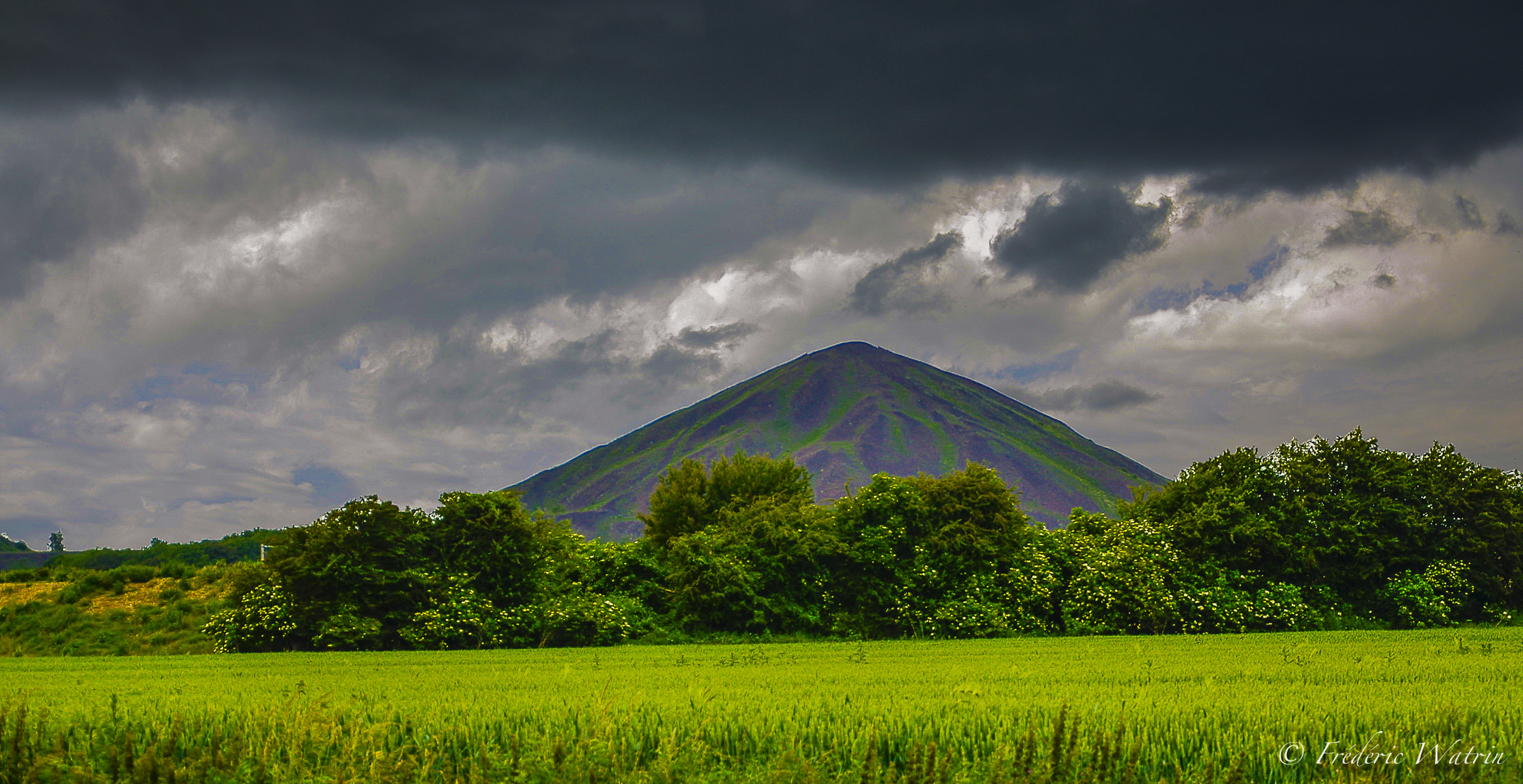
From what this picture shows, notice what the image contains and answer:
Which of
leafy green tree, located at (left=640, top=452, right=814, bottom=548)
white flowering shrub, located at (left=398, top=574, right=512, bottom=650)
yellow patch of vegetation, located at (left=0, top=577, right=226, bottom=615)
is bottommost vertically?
white flowering shrub, located at (left=398, top=574, right=512, bottom=650)

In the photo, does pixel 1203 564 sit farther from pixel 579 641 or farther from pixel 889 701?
pixel 889 701

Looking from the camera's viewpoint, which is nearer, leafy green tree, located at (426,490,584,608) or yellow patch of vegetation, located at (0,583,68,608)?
leafy green tree, located at (426,490,584,608)

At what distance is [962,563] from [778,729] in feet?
67.5

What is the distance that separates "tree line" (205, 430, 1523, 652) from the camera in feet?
77.2

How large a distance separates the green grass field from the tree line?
1331 cm

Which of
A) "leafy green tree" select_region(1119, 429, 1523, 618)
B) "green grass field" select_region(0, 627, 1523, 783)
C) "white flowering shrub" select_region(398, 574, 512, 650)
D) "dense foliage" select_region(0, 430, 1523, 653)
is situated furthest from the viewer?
"leafy green tree" select_region(1119, 429, 1523, 618)

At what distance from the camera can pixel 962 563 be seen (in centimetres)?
2592

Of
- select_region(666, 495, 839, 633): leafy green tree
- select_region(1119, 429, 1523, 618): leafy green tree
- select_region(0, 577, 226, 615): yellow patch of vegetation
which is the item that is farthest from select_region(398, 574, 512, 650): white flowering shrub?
select_region(1119, 429, 1523, 618): leafy green tree

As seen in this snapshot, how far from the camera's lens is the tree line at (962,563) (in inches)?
926

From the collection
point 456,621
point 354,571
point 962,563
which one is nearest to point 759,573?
point 962,563

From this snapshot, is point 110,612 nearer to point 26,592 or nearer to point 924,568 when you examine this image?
point 26,592

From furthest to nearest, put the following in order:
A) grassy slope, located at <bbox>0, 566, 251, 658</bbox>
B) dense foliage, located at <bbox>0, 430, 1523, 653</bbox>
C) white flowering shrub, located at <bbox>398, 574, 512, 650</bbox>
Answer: grassy slope, located at <bbox>0, 566, 251, 658</bbox> < dense foliage, located at <bbox>0, 430, 1523, 653</bbox> < white flowering shrub, located at <bbox>398, 574, 512, 650</bbox>

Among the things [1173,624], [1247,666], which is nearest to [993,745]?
[1247,666]

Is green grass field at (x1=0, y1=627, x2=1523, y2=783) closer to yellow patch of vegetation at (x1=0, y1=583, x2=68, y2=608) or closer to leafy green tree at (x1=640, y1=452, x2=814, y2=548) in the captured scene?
yellow patch of vegetation at (x1=0, y1=583, x2=68, y2=608)
